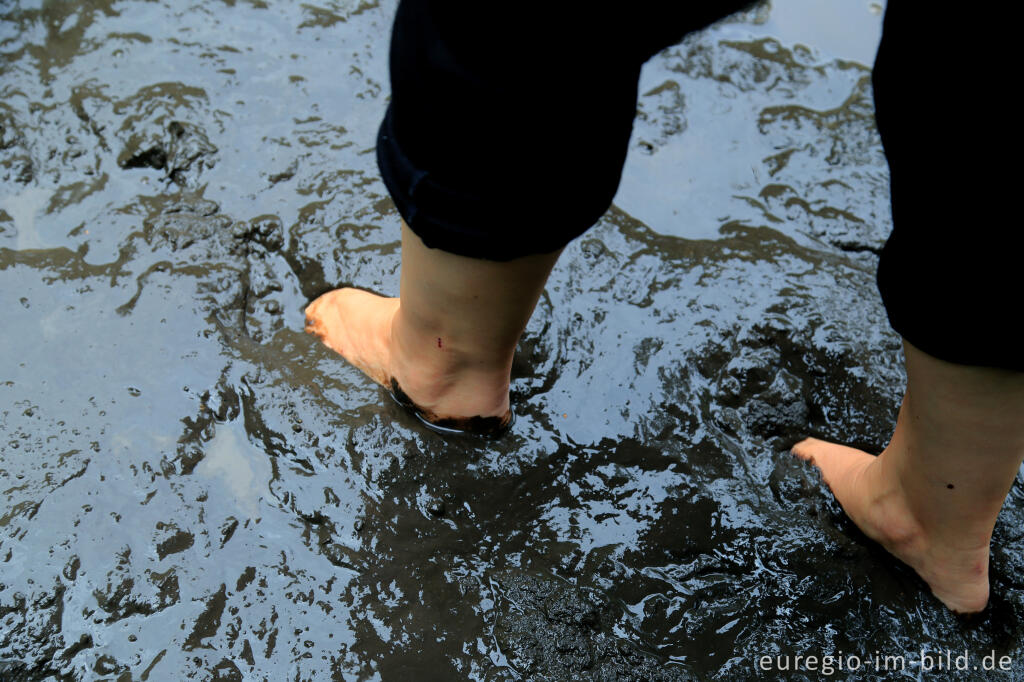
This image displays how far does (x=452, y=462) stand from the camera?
5.10 ft

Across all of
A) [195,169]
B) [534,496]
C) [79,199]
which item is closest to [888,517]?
[534,496]

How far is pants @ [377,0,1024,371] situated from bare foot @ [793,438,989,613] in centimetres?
45

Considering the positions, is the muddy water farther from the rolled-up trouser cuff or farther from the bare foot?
the rolled-up trouser cuff

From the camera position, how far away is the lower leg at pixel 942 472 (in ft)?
3.77

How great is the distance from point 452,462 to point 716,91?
149cm

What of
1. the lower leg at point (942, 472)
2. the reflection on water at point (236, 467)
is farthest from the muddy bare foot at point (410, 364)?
the lower leg at point (942, 472)

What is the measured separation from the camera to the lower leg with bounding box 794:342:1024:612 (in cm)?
115

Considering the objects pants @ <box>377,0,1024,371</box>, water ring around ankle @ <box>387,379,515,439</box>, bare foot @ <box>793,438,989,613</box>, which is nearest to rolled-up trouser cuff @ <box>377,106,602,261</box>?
pants @ <box>377,0,1024,371</box>

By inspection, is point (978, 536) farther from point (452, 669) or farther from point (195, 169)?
point (195, 169)

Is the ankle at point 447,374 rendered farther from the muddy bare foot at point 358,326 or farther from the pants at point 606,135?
the pants at point 606,135

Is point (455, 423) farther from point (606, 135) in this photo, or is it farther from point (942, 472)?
point (942, 472)

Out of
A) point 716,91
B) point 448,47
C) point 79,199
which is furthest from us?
point 716,91

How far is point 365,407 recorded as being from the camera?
161 cm

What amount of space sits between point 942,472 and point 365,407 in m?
1.03
